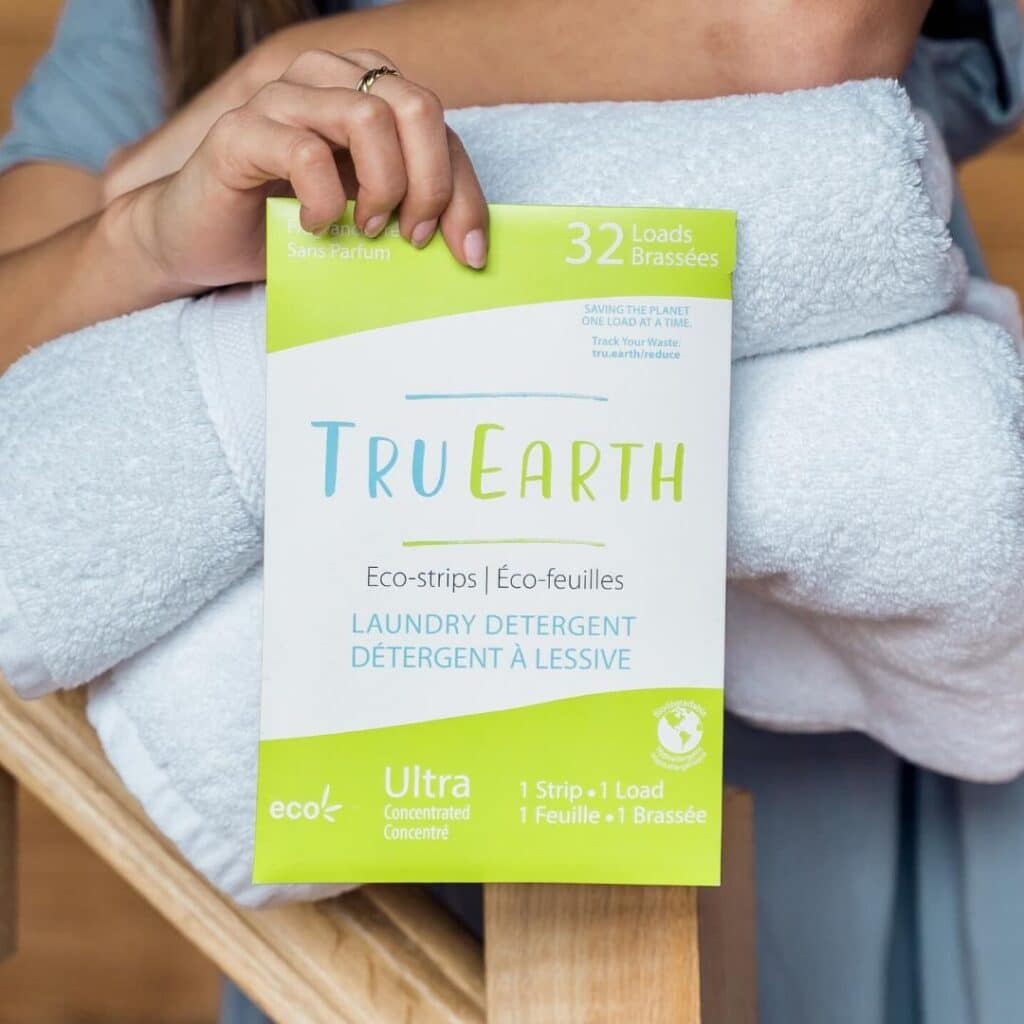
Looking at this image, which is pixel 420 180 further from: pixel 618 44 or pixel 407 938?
pixel 407 938

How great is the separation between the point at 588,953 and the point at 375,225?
0.28 meters

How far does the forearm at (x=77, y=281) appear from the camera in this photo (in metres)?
0.50

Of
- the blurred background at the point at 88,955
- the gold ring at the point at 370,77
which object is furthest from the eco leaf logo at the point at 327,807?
the blurred background at the point at 88,955

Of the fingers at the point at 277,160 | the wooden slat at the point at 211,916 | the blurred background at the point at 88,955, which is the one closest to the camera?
the fingers at the point at 277,160

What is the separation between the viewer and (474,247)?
16.2 inches

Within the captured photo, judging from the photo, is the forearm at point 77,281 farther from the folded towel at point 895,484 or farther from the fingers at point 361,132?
the folded towel at point 895,484

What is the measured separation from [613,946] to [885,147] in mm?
306

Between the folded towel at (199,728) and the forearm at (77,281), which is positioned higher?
the forearm at (77,281)

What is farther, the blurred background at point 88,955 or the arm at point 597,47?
the blurred background at point 88,955

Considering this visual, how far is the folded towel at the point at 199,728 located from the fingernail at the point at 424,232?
0.13 metres

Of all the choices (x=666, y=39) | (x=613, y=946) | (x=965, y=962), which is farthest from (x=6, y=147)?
(x=965, y=962)

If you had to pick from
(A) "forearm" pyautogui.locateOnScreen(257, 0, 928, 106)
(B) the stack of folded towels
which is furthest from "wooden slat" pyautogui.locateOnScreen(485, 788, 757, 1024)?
(A) "forearm" pyautogui.locateOnScreen(257, 0, 928, 106)

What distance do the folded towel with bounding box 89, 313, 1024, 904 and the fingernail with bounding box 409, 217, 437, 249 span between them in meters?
0.13

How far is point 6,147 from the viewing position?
2.46 feet
